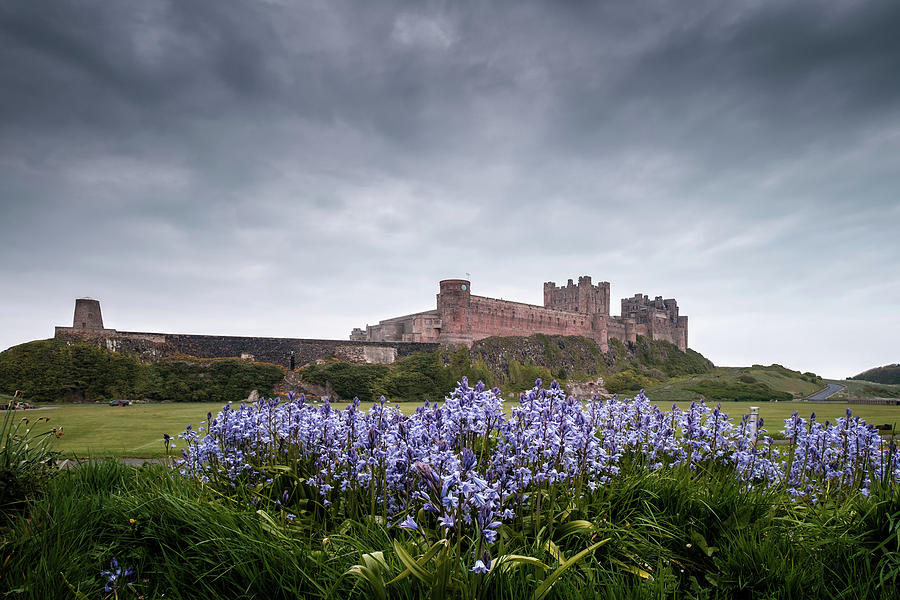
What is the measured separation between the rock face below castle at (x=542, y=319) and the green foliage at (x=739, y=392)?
19326 mm

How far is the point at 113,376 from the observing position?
1332 inches

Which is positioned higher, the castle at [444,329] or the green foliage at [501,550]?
the castle at [444,329]

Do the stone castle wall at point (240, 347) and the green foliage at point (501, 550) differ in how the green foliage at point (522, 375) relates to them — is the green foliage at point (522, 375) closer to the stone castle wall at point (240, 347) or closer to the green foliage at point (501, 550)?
the stone castle wall at point (240, 347)

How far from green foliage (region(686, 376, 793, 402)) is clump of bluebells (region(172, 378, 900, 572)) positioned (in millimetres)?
41199

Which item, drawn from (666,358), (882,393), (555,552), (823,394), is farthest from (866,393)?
(555,552)

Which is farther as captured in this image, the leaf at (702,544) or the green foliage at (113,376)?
the green foliage at (113,376)

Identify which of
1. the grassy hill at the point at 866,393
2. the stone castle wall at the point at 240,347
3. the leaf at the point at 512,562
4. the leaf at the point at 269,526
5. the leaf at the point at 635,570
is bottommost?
the grassy hill at the point at 866,393

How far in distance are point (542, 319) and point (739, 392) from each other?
24.6 metres

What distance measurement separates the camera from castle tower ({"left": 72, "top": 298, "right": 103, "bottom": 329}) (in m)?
37.9

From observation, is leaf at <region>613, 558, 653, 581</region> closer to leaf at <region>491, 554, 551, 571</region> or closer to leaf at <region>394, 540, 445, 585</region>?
leaf at <region>491, 554, 551, 571</region>

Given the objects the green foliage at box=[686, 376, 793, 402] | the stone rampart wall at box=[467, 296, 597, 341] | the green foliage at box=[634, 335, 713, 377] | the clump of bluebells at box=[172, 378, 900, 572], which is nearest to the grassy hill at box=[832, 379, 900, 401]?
the green foliage at box=[686, 376, 793, 402]

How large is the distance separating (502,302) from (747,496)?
2196 inches

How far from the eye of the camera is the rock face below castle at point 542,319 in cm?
4791

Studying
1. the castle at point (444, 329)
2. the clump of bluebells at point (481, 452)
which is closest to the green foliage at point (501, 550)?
the clump of bluebells at point (481, 452)
